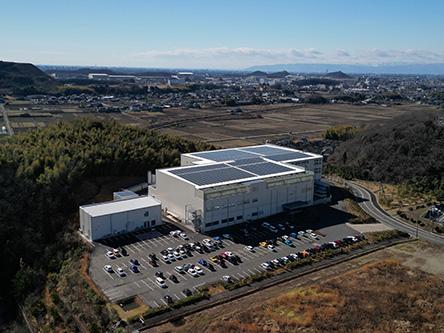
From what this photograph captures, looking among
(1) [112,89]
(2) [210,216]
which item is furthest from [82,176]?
(1) [112,89]

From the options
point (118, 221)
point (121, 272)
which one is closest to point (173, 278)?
point (121, 272)

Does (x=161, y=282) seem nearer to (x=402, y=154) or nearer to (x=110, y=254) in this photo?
(x=110, y=254)

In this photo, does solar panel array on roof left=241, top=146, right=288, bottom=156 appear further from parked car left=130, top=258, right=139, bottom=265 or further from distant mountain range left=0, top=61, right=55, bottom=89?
distant mountain range left=0, top=61, right=55, bottom=89

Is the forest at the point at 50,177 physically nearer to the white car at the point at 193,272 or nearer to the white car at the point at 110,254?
the white car at the point at 110,254

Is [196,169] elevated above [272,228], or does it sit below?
above

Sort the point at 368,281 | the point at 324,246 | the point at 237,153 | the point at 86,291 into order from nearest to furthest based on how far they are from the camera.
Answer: the point at 86,291 → the point at 368,281 → the point at 324,246 → the point at 237,153

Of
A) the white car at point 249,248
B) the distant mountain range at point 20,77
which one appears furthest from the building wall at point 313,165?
the distant mountain range at point 20,77

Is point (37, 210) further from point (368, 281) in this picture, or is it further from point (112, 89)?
point (112, 89)
